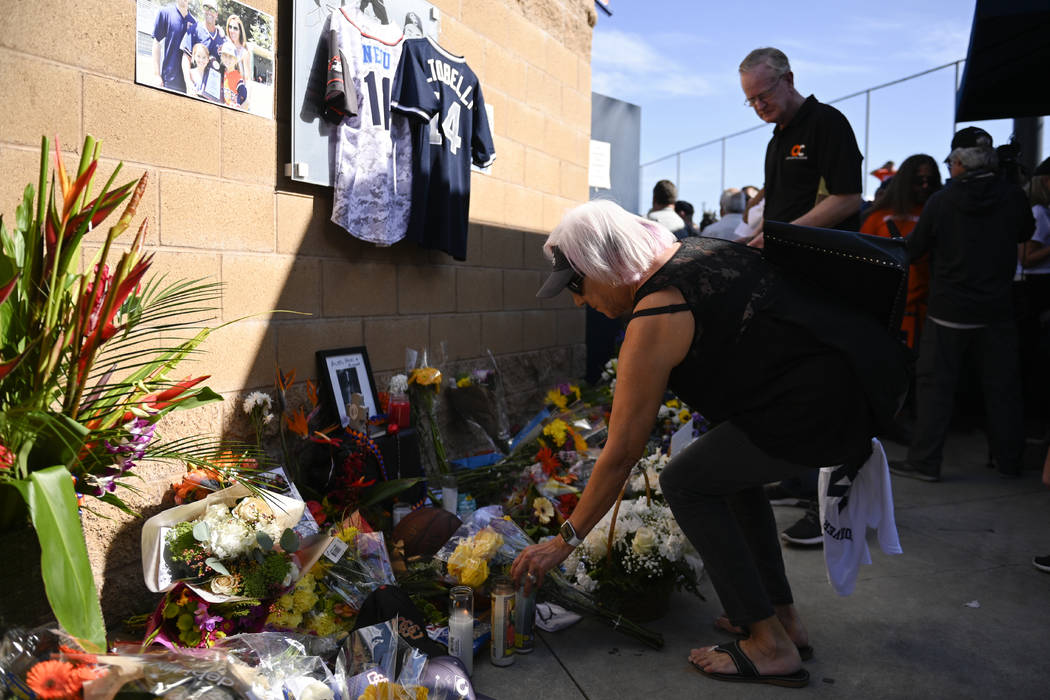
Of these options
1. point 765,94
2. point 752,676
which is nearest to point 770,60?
point 765,94

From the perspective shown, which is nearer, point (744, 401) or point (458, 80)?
point (744, 401)

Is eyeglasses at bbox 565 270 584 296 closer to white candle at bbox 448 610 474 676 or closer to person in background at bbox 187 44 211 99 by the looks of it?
white candle at bbox 448 610 474 676

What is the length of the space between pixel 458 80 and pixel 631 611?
2.74 metres

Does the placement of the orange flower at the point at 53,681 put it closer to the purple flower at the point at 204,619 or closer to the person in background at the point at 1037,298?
the purple flower at the point at 204,619

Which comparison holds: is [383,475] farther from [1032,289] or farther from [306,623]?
[1032,289]

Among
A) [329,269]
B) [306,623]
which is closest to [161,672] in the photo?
[306,623]

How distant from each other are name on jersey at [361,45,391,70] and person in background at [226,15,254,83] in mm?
571

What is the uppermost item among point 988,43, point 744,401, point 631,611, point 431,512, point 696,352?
point 988,43

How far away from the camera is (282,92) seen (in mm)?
3201

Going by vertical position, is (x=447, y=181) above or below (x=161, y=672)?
above

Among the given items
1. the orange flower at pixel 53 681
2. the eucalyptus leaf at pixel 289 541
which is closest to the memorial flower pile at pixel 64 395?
the orange flower at pixel 53 681

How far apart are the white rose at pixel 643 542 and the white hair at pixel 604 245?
0.98 metres

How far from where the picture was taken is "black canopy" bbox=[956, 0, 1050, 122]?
4.14 m

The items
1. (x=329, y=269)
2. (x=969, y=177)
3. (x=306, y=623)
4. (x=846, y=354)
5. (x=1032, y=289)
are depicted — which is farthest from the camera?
(x=1032, y=289)
